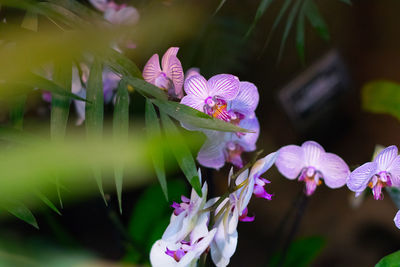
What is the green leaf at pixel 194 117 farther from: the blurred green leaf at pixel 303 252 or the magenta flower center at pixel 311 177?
the blurred green leaf at pixel 303 252

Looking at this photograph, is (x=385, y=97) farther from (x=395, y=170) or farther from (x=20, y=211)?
(x=20, y=211)

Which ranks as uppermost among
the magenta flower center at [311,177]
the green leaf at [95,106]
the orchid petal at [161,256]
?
the green leaf at [95,106]

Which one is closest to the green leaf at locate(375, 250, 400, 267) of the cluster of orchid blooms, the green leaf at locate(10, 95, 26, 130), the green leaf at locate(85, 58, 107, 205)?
the cluster of orchid blooms

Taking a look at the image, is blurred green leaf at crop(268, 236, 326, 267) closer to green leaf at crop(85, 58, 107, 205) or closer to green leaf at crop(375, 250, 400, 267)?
green leaf at crop(375, 250, 400, 267)

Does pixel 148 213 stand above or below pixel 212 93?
below

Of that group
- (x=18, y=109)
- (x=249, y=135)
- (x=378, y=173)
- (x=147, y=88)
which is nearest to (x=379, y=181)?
(x=378, y=173)

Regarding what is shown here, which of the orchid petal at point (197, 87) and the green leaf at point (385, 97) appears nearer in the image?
the orchid petal at point (197, 87)

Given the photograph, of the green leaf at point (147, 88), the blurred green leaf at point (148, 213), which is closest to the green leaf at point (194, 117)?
the green leaf at point (147, 88)
